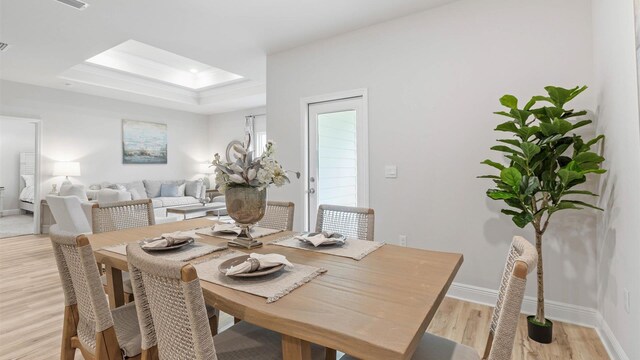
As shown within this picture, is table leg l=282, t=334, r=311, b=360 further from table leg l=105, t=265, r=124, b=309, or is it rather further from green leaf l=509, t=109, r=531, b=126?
green leaf l=509, t=109, r=531, b=126

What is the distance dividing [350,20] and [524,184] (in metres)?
2.22

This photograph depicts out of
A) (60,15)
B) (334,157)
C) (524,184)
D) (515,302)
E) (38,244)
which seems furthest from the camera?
(38,244)

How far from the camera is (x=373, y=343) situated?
742 mm

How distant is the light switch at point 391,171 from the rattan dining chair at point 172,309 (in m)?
2.23

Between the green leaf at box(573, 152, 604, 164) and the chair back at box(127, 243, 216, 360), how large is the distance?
226 centimetres

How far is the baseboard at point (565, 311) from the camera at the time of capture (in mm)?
1934

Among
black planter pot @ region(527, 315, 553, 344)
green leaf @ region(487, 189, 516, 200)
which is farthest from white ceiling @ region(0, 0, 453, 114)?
black planter pot @ region(527, 315, 553, 344)

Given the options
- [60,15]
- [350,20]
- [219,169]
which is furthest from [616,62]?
[60,15]

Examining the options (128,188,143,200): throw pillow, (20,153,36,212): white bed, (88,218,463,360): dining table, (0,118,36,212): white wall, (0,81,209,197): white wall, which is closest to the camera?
(88,218,463,360): dining table

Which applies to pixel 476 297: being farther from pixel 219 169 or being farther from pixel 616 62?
pixel 219 169

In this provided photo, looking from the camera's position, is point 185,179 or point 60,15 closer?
point 60,15

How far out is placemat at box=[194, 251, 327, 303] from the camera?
3.42 feet

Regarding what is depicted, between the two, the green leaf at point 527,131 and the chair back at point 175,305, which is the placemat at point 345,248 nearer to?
the chair back at point 175,305

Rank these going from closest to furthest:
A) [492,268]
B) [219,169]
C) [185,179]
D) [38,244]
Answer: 1. [219,169]
2. [492,268]
3. [38,244]
4. [185,179]
